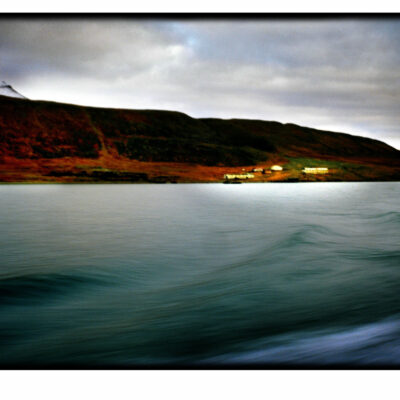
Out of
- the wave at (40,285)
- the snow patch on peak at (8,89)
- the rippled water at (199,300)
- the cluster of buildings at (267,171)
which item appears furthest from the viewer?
the cluster of buildings at (267,171)

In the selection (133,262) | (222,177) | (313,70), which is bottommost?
(133,262)

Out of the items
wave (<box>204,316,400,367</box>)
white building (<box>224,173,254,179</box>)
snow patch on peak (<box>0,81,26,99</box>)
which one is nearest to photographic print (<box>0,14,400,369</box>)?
wave (<box>204,316,400,367</box>)

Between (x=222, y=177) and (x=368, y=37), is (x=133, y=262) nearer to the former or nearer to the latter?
(x=368, y=37)

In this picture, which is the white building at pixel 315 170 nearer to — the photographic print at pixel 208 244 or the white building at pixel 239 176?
the white building at pixel 239 176

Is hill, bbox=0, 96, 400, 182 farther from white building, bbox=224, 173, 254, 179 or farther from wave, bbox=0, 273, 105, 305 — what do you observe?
wave, bbox=0, 273, 105, 305

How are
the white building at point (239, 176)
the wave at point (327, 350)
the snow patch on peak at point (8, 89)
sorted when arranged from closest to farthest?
the wave at point (327, 350)
the snow patch on peak at point (8, 89)
the white building at point (239, 176)

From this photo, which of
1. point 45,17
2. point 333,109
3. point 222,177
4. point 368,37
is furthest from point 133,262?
point 222,177

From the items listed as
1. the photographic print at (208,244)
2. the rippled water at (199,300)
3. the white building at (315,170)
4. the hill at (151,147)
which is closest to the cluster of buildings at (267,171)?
Answer: the white building at (315,170)
